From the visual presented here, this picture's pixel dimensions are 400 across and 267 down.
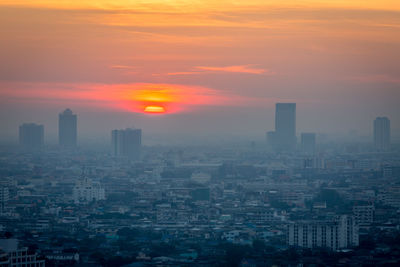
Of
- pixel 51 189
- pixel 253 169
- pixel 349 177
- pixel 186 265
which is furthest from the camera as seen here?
pixel 253 169

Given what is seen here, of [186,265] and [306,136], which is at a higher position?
[306,136]

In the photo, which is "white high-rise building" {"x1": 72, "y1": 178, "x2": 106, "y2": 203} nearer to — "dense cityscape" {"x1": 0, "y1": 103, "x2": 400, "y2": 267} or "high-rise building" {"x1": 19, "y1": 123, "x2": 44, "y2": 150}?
"dense cityscape" {"x1": 0, "y1": 103, "x2": 400, "y2": 267}

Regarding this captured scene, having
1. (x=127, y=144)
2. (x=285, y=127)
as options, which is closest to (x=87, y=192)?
(x=127, y=144)

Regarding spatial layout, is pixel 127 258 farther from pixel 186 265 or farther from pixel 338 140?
pixel 338 140

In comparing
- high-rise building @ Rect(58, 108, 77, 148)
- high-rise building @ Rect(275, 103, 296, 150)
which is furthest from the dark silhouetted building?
high-rise building @ Rect(58, 108, 77, 148)

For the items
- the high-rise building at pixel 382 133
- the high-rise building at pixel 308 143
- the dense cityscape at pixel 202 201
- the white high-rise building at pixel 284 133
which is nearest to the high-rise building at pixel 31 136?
the dense cityscape at pixel 202 201

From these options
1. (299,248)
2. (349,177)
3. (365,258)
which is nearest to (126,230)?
(299,248)
